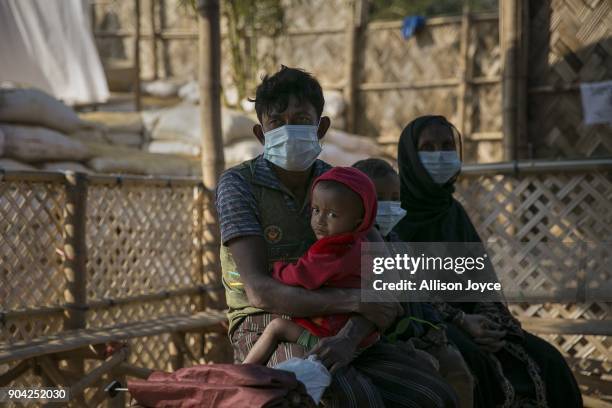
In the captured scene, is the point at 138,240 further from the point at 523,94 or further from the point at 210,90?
the point at 523,94

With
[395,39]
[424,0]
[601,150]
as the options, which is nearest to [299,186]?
[601,150]

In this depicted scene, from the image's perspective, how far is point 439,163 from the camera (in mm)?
3535

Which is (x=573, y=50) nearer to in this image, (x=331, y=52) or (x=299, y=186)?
(x=299, y=186)

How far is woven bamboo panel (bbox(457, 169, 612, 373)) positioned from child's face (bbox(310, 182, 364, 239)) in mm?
3324

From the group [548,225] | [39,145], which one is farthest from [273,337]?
[39,145]

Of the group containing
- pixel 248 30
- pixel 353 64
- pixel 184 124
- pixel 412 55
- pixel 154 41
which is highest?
pixel 248 30

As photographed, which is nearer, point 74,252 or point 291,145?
point 291,145

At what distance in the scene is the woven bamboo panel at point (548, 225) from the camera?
5293 millimetres

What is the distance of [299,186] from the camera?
266 cm

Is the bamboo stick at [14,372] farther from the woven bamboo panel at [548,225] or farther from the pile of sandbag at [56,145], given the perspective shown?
the pile of sandbag at [56,145]

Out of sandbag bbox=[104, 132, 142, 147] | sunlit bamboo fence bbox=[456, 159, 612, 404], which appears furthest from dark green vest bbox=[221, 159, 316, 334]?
sandbag bbox=[104, 132, 142, 147]

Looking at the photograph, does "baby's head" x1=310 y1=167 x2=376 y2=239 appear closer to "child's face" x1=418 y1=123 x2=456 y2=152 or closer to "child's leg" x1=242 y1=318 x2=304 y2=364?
"child's leg" x1=242 y1=318 x2=304 y2=364

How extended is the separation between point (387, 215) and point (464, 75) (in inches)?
382

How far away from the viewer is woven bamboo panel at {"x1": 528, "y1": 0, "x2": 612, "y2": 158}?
663 centimetres
